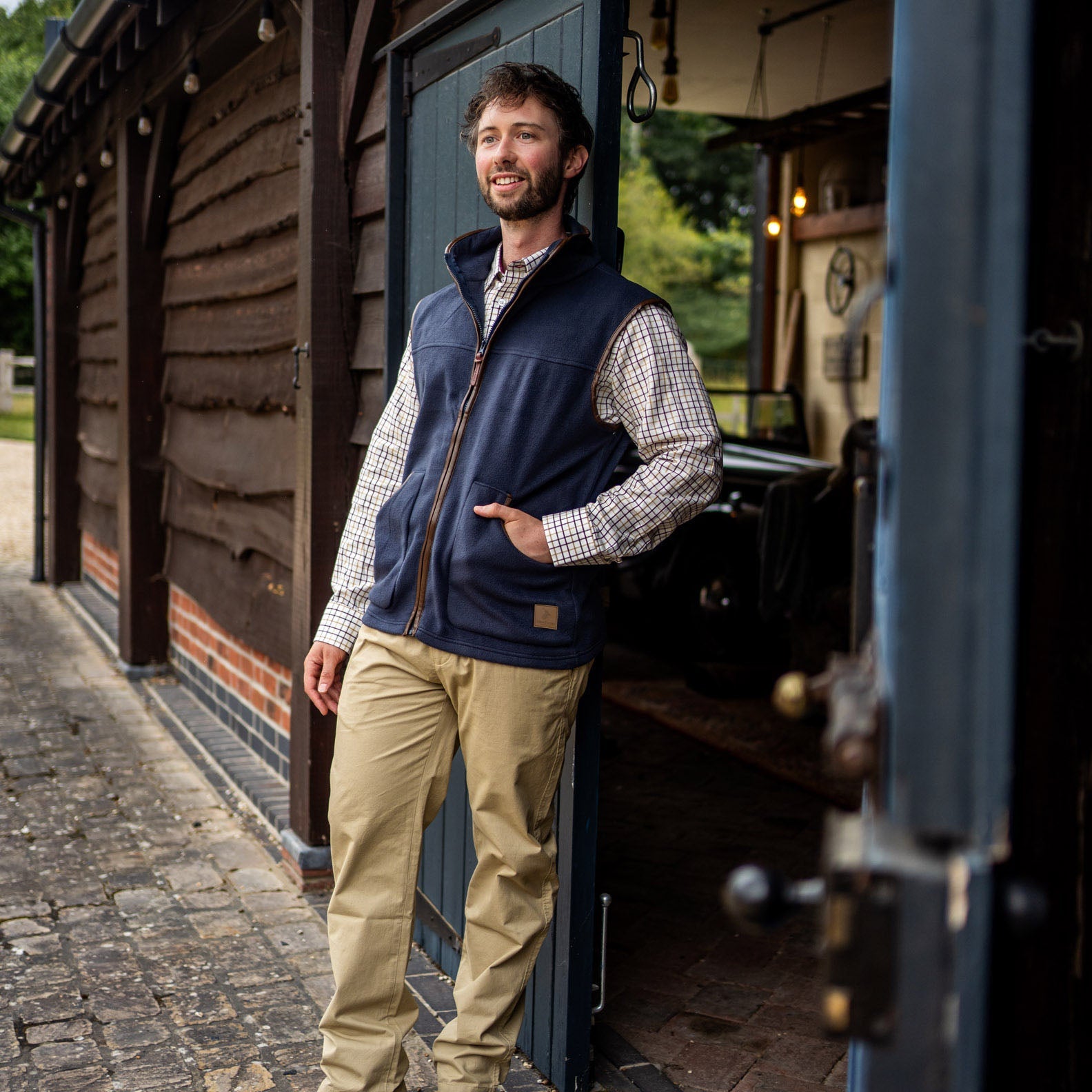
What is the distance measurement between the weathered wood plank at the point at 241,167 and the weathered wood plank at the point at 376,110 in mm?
779

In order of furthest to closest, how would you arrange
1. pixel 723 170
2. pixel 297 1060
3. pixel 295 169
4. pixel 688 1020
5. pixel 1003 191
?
pixel 723 170, pixel 295 169, pixel 688 1020, pixel 297 1060, pixel 1003 191

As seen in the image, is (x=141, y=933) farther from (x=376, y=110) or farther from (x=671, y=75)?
(x=671, y=75)

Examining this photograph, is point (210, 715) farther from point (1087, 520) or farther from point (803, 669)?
point (1087, 520)

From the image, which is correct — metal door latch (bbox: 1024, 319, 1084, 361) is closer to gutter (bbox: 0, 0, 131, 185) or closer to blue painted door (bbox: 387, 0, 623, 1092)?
blue painted door (bbox: 387, 0, 623, 1092)

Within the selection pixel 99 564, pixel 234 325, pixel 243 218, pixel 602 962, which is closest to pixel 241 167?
pixel 243 218

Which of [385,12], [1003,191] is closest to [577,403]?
[1003,191]

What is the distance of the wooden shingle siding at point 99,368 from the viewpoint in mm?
8008

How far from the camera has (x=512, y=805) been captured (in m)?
2.46

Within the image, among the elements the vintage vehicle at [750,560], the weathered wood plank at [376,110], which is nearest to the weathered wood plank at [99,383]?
the vintage vehicle at [750,560]

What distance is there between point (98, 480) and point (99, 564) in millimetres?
762

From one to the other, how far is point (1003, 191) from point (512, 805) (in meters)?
1.78

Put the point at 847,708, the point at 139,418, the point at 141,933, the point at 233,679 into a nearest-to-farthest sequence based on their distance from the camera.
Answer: the point at 847,708 < the point at 141,933 < the point at 233,679 < the point at 139,418

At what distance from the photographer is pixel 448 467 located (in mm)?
2439

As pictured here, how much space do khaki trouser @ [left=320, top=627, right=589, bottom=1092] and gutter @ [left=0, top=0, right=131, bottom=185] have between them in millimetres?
3821
